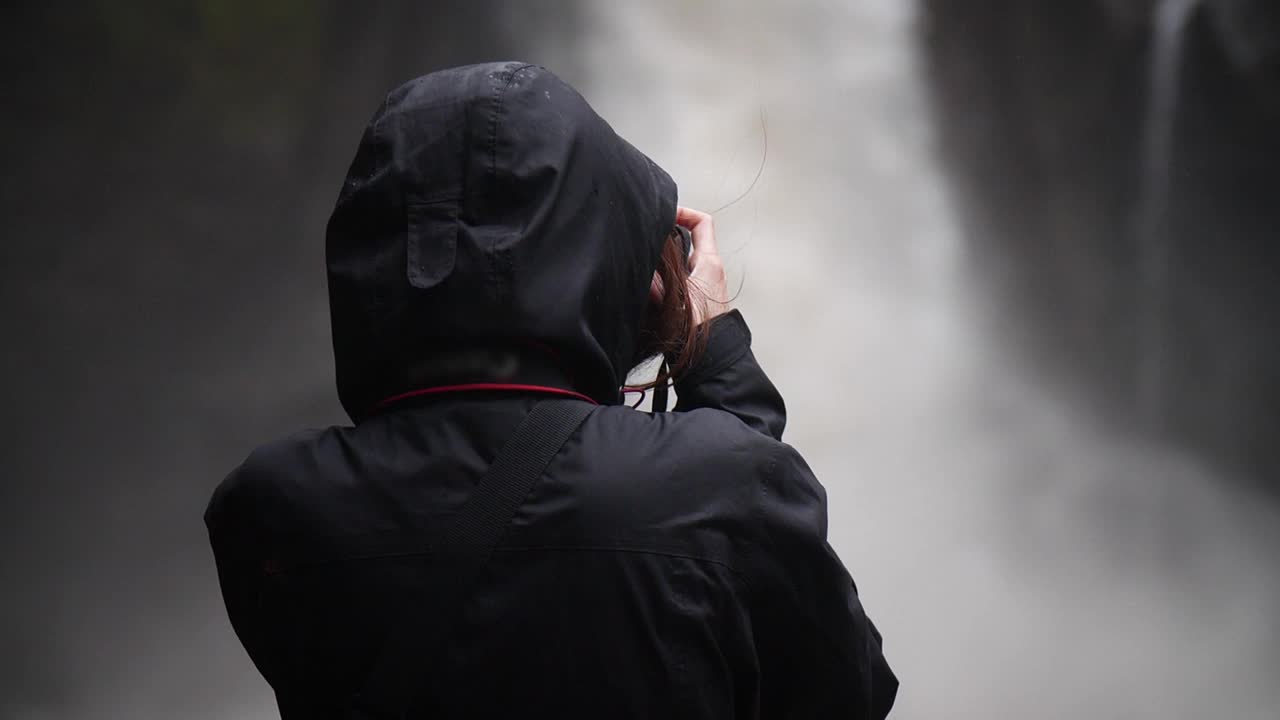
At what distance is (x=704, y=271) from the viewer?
85cm

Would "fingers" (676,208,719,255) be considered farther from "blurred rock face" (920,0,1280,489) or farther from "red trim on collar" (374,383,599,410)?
"blurred rock face" (920,0,1280,489)

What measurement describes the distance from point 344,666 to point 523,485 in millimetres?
143

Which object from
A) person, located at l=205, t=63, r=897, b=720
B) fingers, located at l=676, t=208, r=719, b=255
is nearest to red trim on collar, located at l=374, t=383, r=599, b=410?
person, located at l=205, t=63, r=897, b=720

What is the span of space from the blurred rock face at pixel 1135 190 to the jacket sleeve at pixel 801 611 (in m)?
0.94

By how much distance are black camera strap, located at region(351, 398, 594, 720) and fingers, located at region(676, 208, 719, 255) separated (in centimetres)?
27

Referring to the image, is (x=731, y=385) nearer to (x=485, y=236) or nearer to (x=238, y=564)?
(x=485, y=236)

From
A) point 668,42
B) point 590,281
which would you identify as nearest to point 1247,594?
point 668,42

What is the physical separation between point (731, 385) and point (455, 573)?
233 mm

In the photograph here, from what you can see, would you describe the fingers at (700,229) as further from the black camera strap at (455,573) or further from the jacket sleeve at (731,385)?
the black camera strap at (455,573)

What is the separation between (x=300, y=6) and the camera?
1.60 metres

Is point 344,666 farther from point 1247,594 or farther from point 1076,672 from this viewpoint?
point 1247,594

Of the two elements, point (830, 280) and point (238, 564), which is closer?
point (238, 564)

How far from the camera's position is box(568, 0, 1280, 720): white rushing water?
4.76ft

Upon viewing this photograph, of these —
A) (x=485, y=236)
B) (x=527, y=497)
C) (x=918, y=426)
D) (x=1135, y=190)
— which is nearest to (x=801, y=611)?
(x=527, y=497)
